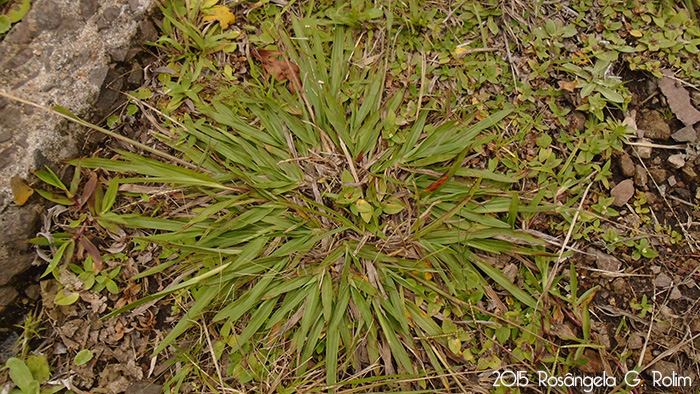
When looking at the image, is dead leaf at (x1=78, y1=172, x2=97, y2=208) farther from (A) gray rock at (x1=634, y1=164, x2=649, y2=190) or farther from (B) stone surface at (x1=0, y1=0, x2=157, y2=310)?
(A) gray rock at (x1=634, y1=164, x2=649, y2=190)

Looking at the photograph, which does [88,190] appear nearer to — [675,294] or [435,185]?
[435,185]

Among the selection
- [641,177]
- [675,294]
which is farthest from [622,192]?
[675,294]

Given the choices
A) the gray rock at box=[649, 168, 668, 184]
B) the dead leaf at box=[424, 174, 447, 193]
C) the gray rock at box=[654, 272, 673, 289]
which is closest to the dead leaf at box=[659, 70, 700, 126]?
the gray rock at box=[649, 168, 668, 184]

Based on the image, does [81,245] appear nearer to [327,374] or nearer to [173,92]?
[173,92]

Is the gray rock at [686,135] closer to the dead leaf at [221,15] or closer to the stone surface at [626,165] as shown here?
the stone surface at [626,165]

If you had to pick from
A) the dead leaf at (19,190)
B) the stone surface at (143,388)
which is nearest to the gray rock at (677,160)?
the stone surface at (143,388)
